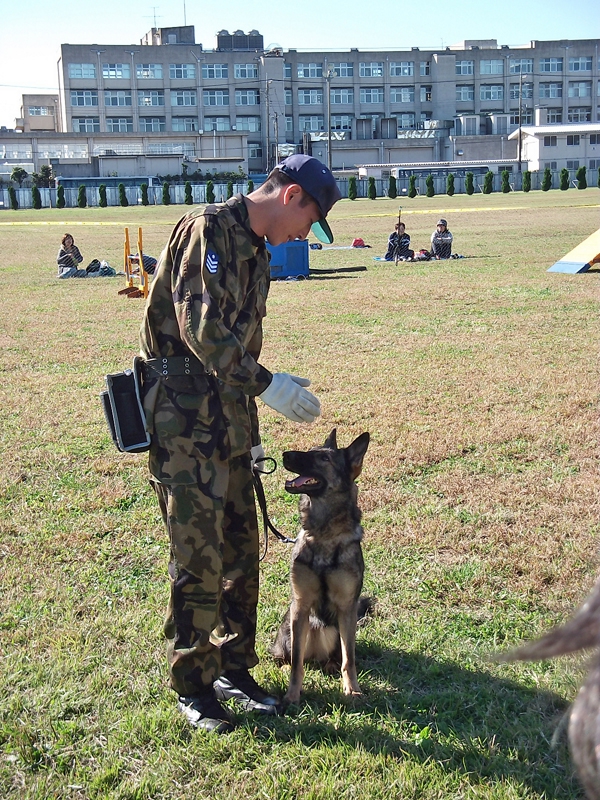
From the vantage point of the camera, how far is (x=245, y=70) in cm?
8894

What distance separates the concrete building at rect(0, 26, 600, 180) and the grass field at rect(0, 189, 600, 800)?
74.7 metres

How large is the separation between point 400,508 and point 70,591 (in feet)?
6.95

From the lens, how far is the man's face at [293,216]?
3189 millimetres

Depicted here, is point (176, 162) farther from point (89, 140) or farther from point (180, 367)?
point (180, 367)

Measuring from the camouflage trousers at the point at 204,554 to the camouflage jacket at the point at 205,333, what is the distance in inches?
3.7

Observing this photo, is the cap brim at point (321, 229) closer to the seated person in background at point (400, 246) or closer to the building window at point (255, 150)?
the seated person in background at point (400, 246)

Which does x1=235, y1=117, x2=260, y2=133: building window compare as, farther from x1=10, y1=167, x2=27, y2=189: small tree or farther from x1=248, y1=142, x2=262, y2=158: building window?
x1=10, y1=167, x2=27, y2=189: small tree

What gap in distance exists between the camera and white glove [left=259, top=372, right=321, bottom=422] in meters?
3.26

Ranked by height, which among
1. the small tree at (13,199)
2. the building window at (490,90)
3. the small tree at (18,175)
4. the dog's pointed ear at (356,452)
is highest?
the building window at (490,90)

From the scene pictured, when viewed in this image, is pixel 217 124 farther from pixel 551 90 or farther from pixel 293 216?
pixel 293 216

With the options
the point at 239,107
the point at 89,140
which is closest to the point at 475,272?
the point at 89,140

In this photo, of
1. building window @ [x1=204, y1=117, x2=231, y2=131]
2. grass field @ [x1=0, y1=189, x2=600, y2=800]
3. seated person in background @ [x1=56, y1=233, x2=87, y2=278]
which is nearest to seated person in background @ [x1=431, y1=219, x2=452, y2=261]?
seated person in background @ [x1=56, y1=233, x2=87, y2=278]

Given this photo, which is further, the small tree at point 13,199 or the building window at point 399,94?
the building window at point 399,94

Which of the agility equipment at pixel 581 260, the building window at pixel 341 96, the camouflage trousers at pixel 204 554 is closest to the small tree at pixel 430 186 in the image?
the building window at pixel 341 96
